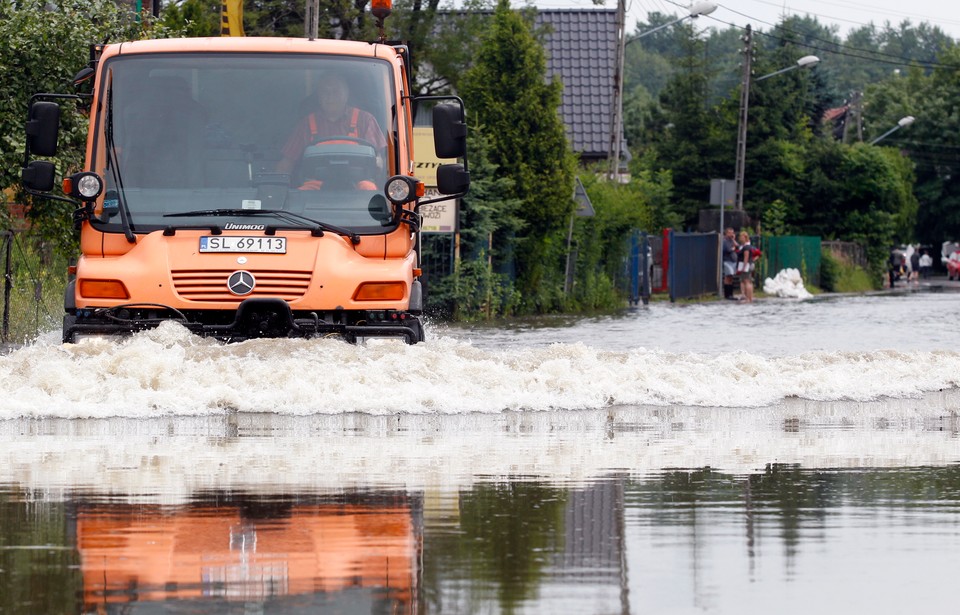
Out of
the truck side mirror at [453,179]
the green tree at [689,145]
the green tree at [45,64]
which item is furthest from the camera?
the green tree at [689,145]

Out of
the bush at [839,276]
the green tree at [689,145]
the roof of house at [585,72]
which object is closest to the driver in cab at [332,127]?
the roof of house at [585,72]

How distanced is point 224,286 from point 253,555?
6.93m

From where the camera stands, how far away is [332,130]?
1373 centimetres

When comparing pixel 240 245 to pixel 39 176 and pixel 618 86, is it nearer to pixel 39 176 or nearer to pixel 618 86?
pixel 39 176

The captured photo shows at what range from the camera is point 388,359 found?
12297 millimetres

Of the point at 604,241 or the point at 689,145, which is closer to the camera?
the point at 604,241

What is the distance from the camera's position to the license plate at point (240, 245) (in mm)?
12875

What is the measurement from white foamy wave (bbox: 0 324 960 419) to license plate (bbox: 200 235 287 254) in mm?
639

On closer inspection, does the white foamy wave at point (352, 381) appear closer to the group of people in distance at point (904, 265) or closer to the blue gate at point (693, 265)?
the blue gate at point (693, 265)

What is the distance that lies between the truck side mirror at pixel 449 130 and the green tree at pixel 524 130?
724 inches

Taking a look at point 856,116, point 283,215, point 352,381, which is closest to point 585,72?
point 283,215

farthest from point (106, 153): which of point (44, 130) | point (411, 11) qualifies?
point (411, 11)

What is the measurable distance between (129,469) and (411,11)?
28.1m

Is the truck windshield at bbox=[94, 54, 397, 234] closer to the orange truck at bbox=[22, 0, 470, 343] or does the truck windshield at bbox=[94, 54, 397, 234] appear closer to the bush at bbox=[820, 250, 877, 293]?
the orange truck at bbox=[22, 0, 470, 343]
